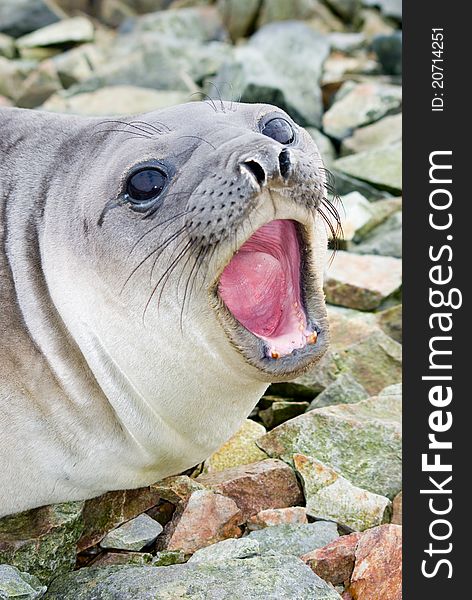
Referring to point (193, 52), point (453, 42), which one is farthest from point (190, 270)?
point (193, 52)

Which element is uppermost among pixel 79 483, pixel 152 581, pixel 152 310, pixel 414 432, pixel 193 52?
pixel 193 52

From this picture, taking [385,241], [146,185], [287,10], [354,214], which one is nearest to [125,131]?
[146,185]

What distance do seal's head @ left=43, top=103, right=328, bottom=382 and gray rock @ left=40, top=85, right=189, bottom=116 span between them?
20.9ft

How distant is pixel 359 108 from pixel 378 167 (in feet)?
5.86

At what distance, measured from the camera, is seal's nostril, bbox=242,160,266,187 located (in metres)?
3.52

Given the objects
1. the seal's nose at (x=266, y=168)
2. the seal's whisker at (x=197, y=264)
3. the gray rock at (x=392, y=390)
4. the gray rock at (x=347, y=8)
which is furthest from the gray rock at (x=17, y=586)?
the gray rock at (x=347, y=8)

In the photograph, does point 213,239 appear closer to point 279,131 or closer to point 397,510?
point 279,131

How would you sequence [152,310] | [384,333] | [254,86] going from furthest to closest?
[254,86], [384,333], [152,310]

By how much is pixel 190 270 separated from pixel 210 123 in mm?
626

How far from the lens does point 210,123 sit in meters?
3.94

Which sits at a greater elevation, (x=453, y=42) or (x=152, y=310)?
(x=453, y=42)

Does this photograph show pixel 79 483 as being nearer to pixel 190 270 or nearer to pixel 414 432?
pixel 190 270

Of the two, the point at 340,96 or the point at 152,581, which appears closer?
the point at 152,581

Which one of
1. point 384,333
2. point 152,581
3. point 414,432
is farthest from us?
point 384,333
